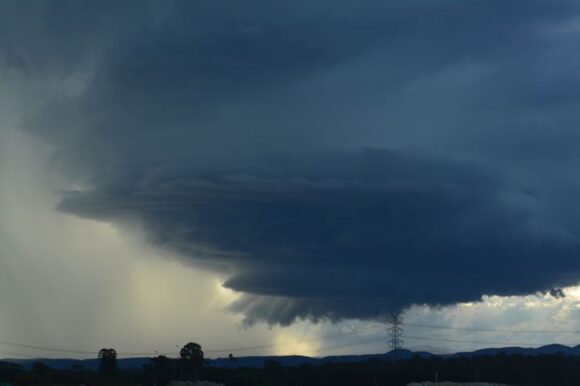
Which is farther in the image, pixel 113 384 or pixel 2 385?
pixel 113 384

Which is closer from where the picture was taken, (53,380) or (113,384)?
(53,380)

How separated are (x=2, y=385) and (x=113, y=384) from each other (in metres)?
31.4

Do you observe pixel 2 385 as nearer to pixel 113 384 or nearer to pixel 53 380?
pixel 53 380

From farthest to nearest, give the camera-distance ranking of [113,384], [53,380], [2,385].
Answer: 1. [113,384]
2. [53,380]
3. [2,385]

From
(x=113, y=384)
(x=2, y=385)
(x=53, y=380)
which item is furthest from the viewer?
(x=113, y=384)

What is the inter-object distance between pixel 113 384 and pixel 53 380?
18825 mm

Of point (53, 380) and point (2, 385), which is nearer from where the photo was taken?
point (2, 385)

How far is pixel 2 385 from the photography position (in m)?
161

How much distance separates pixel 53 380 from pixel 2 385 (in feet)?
41.6

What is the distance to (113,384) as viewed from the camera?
18788 centimetres

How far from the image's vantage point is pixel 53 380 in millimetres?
171750

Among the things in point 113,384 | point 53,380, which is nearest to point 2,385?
point 53,380
